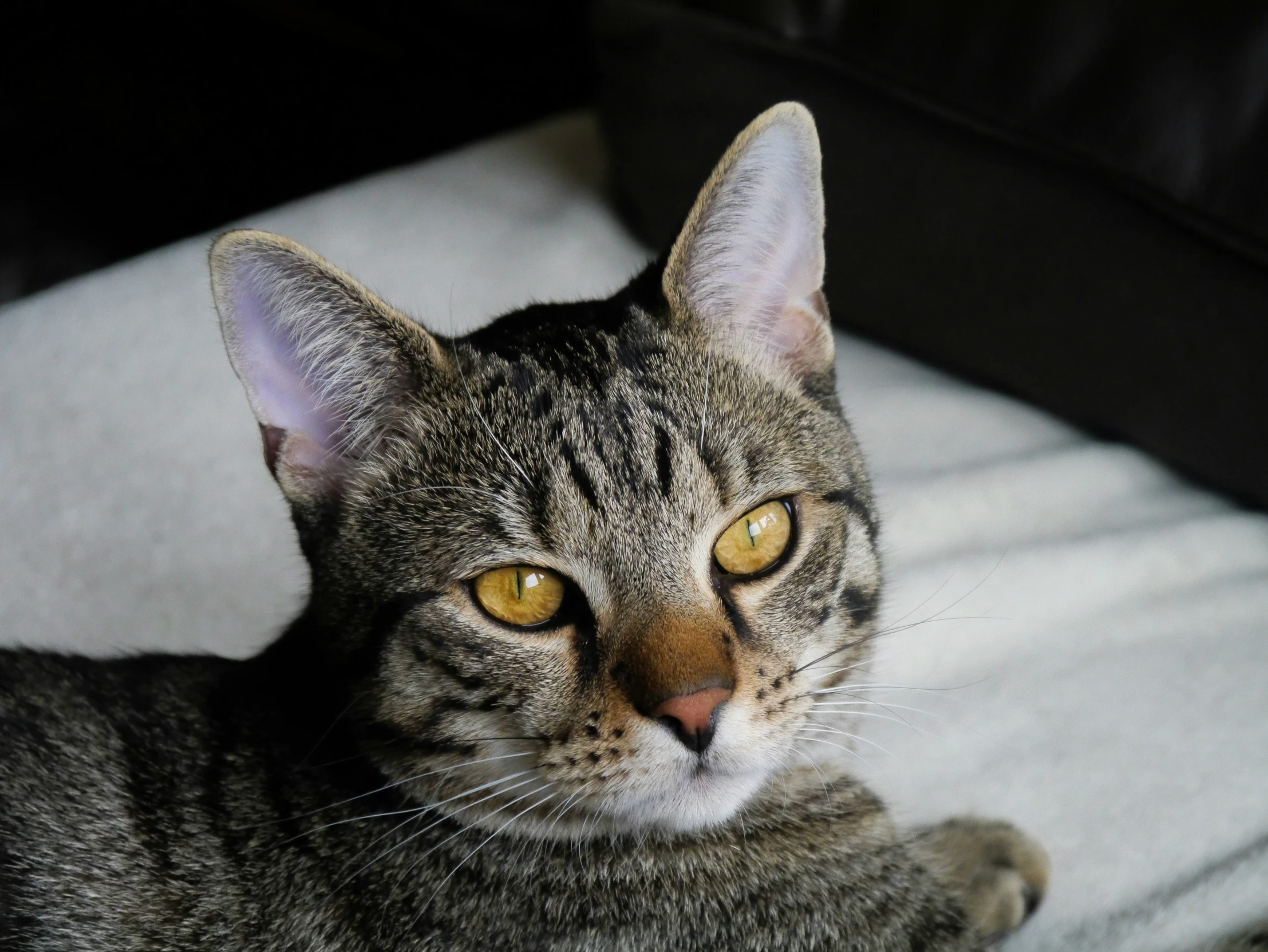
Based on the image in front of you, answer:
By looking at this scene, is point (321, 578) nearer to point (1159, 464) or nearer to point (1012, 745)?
point (1012, 745)

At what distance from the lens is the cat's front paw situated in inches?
51.2

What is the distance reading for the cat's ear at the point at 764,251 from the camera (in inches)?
45.2

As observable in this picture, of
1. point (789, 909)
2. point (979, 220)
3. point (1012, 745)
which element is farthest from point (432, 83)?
point (789, 909)

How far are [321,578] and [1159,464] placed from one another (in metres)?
1.38

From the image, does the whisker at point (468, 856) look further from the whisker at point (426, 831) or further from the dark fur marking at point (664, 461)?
the dark fur marking at point (664, 461)

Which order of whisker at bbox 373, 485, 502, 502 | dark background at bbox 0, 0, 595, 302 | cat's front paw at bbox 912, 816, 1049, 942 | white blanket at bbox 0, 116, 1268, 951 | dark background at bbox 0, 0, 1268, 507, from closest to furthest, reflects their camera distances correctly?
whisker at bbox 373, 485, 502, 502 < cat's front paw at bbox 912, 816, 1049, 942 < white blanket at bbox 0, 116, 1268, 951 < dark background at bbox 0, 0, 1268, 507 < dark background at bbox 0, 0, 595, 302

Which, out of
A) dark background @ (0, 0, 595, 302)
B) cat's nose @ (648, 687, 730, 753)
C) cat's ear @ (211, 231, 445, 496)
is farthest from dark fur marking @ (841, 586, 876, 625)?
dark background @ (0, 0, 595, 302)

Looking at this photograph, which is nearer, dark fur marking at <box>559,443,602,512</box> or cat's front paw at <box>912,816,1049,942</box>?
dark fur marking at <box>559,443,602,512</box>

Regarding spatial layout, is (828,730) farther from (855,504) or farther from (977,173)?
(977,173)

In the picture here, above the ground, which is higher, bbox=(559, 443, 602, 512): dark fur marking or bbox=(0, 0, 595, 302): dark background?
bbox=(559, 443, 602, 512): dark fur marking

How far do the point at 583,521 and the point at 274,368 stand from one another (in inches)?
13.6

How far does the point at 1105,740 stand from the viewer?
1.49 m

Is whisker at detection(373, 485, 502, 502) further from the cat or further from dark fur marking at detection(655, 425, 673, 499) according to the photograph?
dark fur marking at detection(655, 425, 673, 499)

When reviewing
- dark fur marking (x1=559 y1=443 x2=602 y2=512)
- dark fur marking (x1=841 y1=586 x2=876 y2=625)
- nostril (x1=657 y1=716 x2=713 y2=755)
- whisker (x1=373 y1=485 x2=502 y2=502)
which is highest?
dark fur marking (x1=559 y1=443 x2=602 y2=512)
